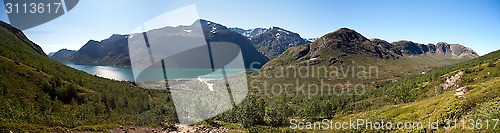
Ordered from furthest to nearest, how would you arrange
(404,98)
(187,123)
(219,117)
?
(404,98) < (219,117) < (187,123)

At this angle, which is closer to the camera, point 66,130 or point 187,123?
point 66,130

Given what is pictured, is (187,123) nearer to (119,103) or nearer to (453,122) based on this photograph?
(119,103)

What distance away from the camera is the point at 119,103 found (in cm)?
5400

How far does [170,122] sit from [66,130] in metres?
19.3

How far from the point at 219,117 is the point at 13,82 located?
31820mm

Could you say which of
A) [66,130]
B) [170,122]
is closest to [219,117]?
[170,122]

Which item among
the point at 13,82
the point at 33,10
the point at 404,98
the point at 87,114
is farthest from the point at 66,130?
the point at 404,98

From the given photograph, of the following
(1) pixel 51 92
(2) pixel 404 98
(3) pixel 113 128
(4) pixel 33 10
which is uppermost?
(4) pixel 33 10

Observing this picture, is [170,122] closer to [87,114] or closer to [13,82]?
[87,114]

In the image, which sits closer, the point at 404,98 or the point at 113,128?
the point at 113,128

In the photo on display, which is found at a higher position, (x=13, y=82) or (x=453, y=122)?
(x=13, y=82)

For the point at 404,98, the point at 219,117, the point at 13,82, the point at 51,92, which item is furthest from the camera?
the point at 404,98

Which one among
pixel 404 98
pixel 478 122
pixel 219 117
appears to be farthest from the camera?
pixel 404 98

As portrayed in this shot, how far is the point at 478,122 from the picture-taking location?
1828 centimetres
